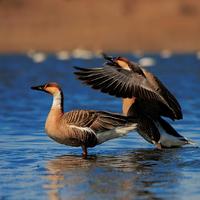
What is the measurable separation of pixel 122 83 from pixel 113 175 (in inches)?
82.4

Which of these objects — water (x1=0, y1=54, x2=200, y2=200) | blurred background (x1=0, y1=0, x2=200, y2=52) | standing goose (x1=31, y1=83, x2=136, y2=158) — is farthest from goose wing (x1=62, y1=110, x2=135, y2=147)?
blurred background (x1=0, y1=0, x2=200, y2=52)

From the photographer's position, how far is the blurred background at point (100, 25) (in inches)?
2355

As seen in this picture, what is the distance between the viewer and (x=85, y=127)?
469 inches

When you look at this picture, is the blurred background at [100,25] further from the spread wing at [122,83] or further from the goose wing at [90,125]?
the goose wing at [90,125]

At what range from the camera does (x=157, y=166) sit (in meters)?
10.9

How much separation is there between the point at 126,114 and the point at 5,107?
663cm

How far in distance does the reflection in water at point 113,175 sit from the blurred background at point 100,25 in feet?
148

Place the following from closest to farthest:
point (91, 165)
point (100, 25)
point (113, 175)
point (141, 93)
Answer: point (113, 175) → point (91, 165) → point (141, 93) → point (100, 25)

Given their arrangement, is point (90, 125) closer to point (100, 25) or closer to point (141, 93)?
point (141, 93)

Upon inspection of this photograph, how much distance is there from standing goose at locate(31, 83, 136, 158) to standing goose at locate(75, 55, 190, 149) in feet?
1.26

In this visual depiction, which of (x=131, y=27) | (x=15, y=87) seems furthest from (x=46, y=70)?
(x=131, y=27)

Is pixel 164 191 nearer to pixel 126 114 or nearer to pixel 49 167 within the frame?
pixel 49 167

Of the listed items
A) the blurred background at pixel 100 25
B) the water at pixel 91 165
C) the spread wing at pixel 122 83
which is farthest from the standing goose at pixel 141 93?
the blurred background at pixel 100 25

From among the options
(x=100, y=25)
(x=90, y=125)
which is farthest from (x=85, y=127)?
(x=100, y=25)
